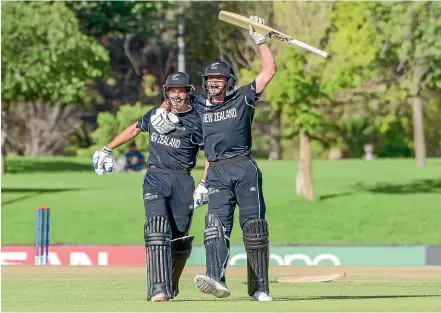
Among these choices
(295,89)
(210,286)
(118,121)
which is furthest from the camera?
(118,121)

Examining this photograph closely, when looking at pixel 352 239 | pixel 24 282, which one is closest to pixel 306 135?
pixel 352 239

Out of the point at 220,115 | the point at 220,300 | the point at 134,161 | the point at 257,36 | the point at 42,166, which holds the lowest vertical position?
the point at 220,300

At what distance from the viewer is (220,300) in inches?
500

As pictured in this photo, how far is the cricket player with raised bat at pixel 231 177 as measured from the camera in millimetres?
12531

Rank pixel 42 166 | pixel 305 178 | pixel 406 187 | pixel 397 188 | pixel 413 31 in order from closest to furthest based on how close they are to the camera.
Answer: pixel 305 178 → pixel 413 31 → pixel 397 188 → pixel 406 187 → pixel 42 166

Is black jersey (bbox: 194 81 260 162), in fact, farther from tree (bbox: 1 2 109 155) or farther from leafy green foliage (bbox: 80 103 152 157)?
leafy green foliage (bbox: 80 103 152 157)

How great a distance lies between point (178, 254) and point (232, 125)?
1.60m

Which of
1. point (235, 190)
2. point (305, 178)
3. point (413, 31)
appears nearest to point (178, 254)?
point (235, 190)

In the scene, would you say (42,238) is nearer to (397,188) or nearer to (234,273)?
(234,273)

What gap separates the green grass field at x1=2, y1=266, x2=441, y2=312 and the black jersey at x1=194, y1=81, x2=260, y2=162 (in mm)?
1321

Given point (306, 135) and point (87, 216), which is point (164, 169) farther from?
point (306, 135)

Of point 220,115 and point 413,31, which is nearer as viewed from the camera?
point 220,115

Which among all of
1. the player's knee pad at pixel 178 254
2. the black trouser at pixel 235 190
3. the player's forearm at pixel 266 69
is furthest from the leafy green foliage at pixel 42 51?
the player's forearm at pixel 266 69

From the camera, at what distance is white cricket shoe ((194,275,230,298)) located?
12.3 meters
